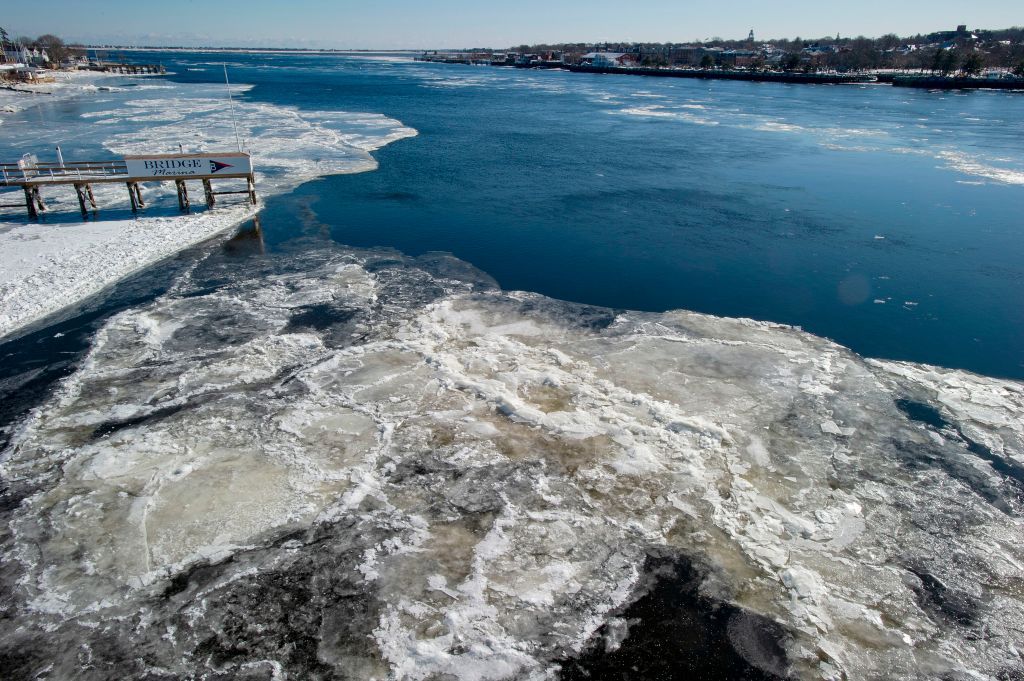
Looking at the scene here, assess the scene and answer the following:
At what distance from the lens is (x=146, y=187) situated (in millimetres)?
27203

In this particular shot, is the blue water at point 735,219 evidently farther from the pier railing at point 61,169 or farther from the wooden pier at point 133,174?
the pier railing at point 61,169

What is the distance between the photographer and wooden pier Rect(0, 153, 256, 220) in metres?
21.9

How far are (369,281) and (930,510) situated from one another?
14.2 metres

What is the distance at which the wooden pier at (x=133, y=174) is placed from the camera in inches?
863

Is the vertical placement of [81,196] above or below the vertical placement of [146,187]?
above

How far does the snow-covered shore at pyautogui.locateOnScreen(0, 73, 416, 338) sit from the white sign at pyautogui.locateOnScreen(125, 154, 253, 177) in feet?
5.13

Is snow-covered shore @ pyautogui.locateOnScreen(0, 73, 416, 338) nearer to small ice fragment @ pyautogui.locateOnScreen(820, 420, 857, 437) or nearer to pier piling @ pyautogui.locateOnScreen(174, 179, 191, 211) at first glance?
pier piling @ pyautogui.locateOnScreen(174, 179, 191, 211)

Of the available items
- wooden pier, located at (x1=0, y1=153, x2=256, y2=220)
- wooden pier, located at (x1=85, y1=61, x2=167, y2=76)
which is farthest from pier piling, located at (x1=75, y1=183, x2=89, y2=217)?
wooden pier, located at (x1=85, y1=61, x2=167, y2=76)

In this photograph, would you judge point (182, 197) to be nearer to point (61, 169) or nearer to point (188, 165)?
point (188, 165)

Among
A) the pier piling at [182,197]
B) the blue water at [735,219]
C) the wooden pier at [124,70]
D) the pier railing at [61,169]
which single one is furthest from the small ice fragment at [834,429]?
the wooden pier at [124,70]

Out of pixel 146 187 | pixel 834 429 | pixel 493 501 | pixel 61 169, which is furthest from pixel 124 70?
pixel 834 429

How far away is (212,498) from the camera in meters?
8.70

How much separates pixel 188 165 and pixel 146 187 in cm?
622

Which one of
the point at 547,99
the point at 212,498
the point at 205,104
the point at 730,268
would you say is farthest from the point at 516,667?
the point at 547,99
